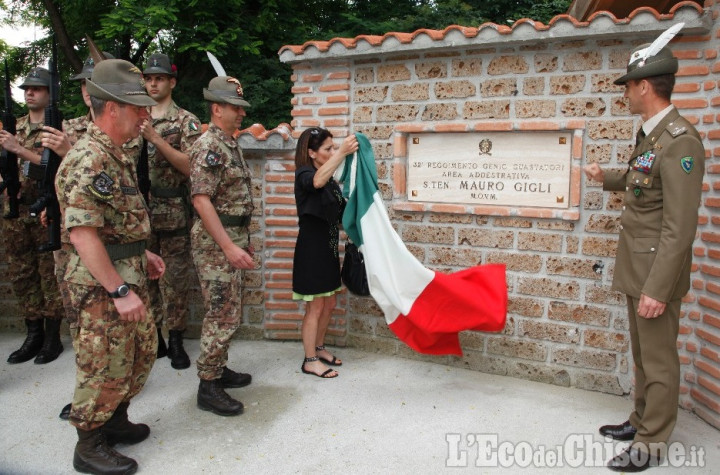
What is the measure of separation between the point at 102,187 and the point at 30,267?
8.32 ft

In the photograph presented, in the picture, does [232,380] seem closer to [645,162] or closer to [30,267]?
[30,267]

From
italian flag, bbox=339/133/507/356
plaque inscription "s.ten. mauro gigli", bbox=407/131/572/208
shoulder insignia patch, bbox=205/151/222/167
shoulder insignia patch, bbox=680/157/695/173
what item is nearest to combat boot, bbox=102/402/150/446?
shoulder insignia patch, bbox=205/151/222/167

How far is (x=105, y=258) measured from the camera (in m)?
2.82

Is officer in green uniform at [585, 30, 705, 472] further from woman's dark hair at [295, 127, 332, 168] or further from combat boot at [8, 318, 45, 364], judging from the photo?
combat boot at [8, 318, 45, 364]

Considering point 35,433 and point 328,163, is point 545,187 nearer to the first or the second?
point 328,163

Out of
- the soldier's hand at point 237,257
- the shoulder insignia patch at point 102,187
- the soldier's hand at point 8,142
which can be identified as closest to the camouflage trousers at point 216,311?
the soldier's hand at point 237,257

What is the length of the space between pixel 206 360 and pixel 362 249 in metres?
1.35

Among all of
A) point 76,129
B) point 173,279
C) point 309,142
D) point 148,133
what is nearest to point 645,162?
point 309,142

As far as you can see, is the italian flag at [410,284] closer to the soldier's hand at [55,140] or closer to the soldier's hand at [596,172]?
the soldier's hand at [596,172]

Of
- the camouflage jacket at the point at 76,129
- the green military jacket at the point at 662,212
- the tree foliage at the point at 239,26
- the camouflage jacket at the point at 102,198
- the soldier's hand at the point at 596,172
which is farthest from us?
the tree foliage at the point at 239,26

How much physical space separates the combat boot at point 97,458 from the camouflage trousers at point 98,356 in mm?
81

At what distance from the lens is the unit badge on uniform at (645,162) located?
10.1 ft

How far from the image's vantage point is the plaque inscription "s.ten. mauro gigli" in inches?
159

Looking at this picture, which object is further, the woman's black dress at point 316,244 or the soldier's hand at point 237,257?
the woman's black dress at point 316,244
